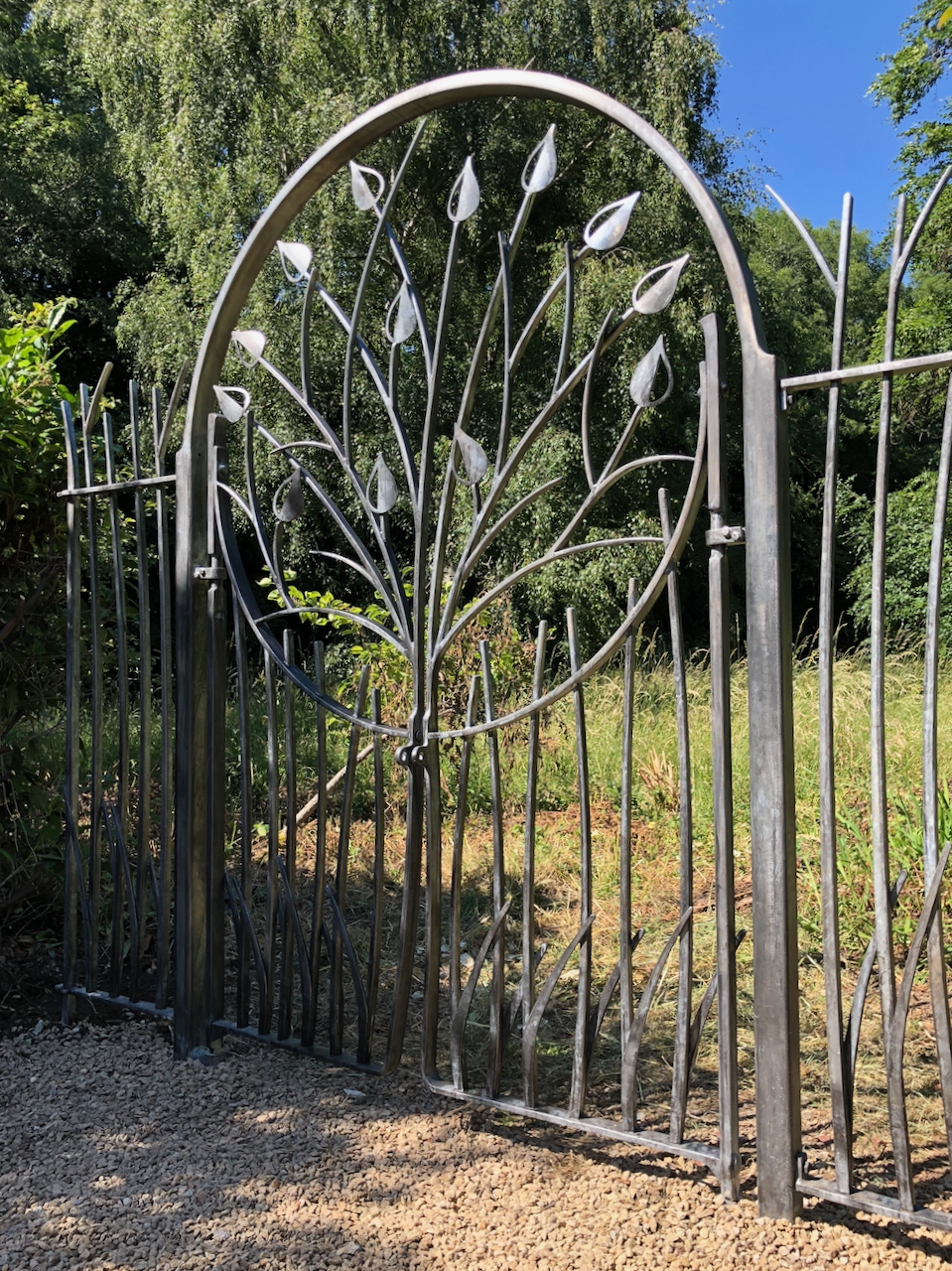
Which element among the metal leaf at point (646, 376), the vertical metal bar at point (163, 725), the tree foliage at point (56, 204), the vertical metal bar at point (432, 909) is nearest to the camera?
the metal leaf at point (646, 376)

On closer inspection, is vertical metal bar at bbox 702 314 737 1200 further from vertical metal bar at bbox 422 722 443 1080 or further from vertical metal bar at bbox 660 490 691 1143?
vertical metal bar at bbox 422 722 443 1080

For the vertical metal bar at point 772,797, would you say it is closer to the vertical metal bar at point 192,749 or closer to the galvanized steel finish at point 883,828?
the galvanized steel finish at point 883,828

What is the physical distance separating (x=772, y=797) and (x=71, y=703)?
224cm

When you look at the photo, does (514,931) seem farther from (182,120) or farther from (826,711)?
(182,120)

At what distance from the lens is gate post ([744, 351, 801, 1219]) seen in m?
2.00

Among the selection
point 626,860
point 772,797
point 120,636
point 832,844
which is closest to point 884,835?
point 832,844

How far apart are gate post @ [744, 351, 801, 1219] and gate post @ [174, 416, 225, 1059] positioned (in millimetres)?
1539

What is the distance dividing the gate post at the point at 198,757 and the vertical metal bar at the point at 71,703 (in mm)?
487

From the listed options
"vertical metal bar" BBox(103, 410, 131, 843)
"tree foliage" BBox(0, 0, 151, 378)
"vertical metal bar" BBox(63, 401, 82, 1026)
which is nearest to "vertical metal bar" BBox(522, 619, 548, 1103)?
"vertical metal bar" BBox(103, 410, 131, 843)

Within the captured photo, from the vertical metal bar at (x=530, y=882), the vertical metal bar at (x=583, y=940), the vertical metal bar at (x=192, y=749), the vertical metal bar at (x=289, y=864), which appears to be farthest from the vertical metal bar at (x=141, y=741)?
the vertical metal bar at (x=583, y=940)

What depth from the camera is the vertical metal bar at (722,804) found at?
2029 millimetres

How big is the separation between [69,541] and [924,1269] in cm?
293

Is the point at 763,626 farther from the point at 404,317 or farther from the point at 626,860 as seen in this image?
the point at 404,317

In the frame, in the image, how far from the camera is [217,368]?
301cm
